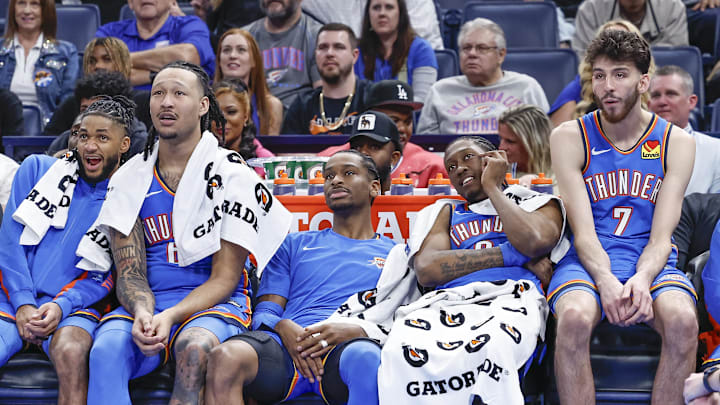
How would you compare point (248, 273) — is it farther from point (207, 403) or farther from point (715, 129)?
point (715, 129)

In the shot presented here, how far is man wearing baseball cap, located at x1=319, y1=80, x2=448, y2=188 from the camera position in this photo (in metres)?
5.01

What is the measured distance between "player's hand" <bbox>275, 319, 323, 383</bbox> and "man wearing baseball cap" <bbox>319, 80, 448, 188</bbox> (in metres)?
1.54

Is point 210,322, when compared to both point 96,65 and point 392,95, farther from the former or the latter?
point 96,65

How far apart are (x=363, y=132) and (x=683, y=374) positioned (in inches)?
83.3

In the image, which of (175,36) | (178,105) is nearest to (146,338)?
(178,105)

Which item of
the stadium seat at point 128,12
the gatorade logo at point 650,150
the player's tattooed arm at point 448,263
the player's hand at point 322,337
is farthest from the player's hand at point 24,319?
the stadium seat at point 128,12

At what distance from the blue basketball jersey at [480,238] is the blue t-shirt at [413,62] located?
2.85 metres

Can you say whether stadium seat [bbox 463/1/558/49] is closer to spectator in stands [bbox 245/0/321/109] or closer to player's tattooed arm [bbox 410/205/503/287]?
spectator in stands [bbox 245/0/321/109]

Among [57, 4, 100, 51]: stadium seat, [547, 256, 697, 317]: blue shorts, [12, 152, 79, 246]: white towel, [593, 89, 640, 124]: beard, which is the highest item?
[57, 4, 100, 51]: stadium seat

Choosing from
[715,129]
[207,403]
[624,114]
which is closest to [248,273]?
[207,403]

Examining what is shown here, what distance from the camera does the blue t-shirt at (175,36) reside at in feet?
21.4

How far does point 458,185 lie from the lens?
3857mm

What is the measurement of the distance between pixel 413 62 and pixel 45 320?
3.78 metres

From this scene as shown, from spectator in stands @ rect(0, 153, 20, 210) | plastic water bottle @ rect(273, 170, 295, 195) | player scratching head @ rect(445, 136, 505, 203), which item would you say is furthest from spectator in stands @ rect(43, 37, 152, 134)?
player scratching head @ rect(445, 136, 505, 203)
